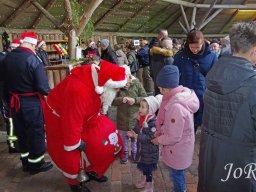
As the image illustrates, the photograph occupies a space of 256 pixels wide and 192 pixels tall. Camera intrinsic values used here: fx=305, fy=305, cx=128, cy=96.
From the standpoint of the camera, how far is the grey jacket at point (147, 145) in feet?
10.4

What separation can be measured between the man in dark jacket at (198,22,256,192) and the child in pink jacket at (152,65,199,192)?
598 millimetres

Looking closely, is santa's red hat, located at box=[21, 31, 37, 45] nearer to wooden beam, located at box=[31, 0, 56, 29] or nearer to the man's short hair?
the man's short hair

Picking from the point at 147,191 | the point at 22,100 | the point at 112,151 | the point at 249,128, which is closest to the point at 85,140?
the point at 112,151

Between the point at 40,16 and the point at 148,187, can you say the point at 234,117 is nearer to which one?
the point at 148,187

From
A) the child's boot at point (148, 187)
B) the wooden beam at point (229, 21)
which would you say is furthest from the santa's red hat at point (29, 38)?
the wooden beam at point (229, 21)

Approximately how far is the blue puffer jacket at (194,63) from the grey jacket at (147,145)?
0.82 meters

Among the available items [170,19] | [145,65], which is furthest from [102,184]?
[170,19]

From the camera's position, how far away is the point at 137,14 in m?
14.2

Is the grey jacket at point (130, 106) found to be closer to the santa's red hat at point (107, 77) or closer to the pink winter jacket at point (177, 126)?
the santa's red hat at point (107, 77)

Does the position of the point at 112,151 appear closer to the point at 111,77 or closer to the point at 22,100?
the point at 111,77

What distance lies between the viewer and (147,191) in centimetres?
331

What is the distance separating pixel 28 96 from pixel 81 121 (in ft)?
3.85

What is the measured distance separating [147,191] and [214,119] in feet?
5.23

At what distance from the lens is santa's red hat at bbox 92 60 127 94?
3.10m
